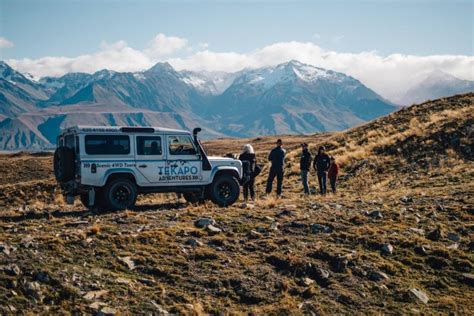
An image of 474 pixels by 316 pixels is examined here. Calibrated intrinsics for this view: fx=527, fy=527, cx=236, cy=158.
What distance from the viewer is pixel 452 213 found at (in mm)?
15375

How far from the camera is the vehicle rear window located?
15.8m

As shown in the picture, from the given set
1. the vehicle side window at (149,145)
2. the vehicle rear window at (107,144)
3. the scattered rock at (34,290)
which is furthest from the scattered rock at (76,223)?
the scattered rock at (34,290)

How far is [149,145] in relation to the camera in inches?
662

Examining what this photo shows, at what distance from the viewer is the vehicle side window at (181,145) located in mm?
17250

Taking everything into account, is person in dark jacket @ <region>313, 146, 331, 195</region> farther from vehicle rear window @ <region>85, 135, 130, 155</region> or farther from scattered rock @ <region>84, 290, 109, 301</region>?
scattered rock @ <region>84, 290, 109, 301</region>

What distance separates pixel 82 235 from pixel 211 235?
3027 mm

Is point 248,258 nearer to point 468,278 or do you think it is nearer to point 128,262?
point 128,262

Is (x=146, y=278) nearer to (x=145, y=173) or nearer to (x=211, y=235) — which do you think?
(x=211, y=235)

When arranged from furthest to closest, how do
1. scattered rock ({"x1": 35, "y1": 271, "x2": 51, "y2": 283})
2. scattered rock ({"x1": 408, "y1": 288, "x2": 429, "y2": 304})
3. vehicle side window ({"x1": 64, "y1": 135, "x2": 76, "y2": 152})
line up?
vehicle side window ({"x1": 64, "y1": 135, "x2": 76, "y2": 152})
scattered rock ({"x1": 408, "y1": 288, "x2": 429, "y2": 304})
scattered rock ({"x1": 35, "y1": 271, "x2": 51, "y2": 283})

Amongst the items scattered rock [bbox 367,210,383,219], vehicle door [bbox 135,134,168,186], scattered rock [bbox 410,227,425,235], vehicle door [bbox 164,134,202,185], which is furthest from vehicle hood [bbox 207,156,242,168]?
scattered rock [bbox 410,227,425,235]

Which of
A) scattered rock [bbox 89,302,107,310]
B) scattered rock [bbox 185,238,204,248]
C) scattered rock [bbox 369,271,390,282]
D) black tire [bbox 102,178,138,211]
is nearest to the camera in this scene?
scattered rock [bbox 89,302,107,310]

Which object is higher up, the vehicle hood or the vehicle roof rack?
the vehicle roof rack

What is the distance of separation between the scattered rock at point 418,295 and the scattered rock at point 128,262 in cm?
562

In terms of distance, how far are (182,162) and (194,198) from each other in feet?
6.72
